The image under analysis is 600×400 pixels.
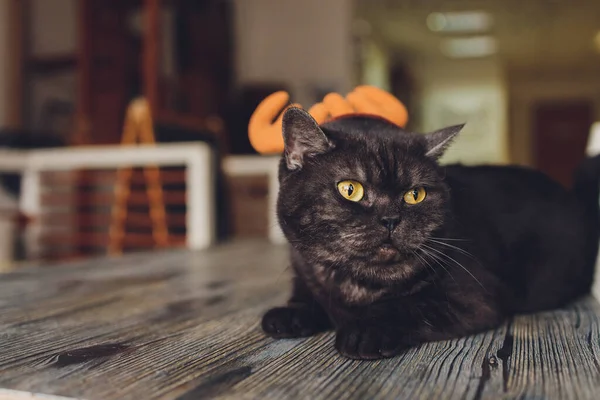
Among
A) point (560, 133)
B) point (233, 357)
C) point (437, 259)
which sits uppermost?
point (560, 133)

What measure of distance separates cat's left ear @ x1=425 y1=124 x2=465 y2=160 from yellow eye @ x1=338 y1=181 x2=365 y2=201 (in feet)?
0.52

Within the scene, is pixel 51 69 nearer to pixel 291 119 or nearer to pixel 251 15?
pixel 251 15

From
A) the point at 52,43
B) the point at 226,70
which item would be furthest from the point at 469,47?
the point at 52,43

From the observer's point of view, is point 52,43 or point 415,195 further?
point 52,43

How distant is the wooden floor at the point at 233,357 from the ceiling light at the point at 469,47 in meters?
6.05

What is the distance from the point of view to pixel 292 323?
0.93 meters

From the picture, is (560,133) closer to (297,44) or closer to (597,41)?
(597,41)

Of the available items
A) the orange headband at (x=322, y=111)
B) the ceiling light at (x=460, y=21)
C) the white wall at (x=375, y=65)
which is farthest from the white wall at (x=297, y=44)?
the orange headband at (x=322, y=111)

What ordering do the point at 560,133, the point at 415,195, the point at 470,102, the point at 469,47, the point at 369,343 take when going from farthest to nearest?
the point at 560,133 → the point at 470,102 → the point at 469,47 → the point at 415,195 → the point at 369,343

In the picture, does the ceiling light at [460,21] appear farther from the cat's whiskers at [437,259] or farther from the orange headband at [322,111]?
the cat's whiskers at [437,259]

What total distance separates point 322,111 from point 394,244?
0.39 metres

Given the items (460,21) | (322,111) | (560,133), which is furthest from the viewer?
(560,133)

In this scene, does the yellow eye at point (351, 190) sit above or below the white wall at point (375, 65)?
below

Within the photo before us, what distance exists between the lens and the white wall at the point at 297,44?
521cm
